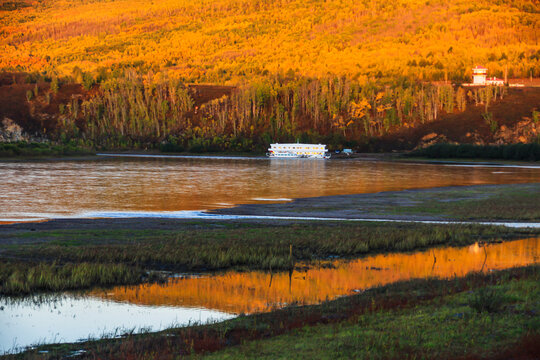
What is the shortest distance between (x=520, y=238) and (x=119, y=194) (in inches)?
1340

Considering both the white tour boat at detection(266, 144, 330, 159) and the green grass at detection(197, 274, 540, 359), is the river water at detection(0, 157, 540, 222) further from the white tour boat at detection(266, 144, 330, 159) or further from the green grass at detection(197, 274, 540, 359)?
the white tour boat at detection(266, 144, 330, 159)

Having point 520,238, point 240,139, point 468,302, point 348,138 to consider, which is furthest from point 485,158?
point 468,302

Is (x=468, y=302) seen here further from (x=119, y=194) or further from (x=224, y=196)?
(x=119, y=194)

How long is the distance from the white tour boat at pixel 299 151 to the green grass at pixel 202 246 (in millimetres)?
130325

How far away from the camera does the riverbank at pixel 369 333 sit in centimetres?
1193

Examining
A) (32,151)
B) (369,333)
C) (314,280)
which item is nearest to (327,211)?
(314,280)

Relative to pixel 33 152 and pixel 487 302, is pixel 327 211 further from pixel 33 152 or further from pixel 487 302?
pixel 33 152

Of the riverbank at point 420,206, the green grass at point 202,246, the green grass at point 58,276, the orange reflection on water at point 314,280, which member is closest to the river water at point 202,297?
the orange reflection on water at point 314,280

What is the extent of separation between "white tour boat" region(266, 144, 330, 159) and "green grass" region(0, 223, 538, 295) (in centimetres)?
13032

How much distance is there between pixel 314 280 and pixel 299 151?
145 meters

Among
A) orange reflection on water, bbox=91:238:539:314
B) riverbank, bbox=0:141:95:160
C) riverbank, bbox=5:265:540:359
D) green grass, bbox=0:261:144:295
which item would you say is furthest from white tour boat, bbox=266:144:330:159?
riverbank, bbox=5:265:540:359

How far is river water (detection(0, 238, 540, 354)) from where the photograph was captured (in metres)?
15.6

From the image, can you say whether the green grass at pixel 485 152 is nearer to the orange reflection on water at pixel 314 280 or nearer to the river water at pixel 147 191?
the river water at pixel 147 191

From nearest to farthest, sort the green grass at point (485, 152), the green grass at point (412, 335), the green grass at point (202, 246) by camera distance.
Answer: the green grass at point (412, 335) → the green grass at point (202, 246) → the green grass at point (485, 152)
